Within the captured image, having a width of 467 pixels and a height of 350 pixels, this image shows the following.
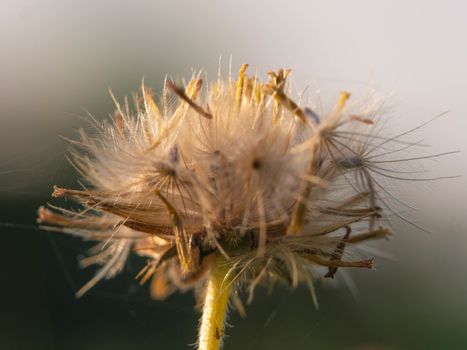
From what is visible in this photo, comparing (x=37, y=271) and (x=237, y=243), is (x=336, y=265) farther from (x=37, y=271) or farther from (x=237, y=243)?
(x=37, y=271)

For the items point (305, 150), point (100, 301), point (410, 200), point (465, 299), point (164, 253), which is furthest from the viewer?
point (100, 301)

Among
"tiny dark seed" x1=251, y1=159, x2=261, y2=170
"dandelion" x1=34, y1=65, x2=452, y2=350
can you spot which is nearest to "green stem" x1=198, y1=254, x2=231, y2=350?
"dandelion" x1=34, y1=65, x2=452, y2=350

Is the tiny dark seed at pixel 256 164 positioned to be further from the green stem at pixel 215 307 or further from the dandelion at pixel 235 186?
the green stem at pixel 215 307

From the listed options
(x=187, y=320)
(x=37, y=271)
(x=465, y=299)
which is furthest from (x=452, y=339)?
(x=37, y=271)

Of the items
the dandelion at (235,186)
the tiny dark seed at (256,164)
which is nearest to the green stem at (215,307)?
the dandelion at (235,186)

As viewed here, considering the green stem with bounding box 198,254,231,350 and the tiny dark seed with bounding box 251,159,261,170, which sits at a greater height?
the tiny dark seed with bounding box 251,159,261,170

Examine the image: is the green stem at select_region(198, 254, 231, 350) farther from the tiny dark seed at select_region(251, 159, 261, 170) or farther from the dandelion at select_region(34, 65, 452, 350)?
the tiny dark seed at select_region(251, 159, 261, 170)

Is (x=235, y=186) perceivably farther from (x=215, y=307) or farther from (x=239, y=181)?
(x=215, y=307)

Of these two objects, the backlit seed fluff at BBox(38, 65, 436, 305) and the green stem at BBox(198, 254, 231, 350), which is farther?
the green stem at BBox(198, 254, 231, 350)
